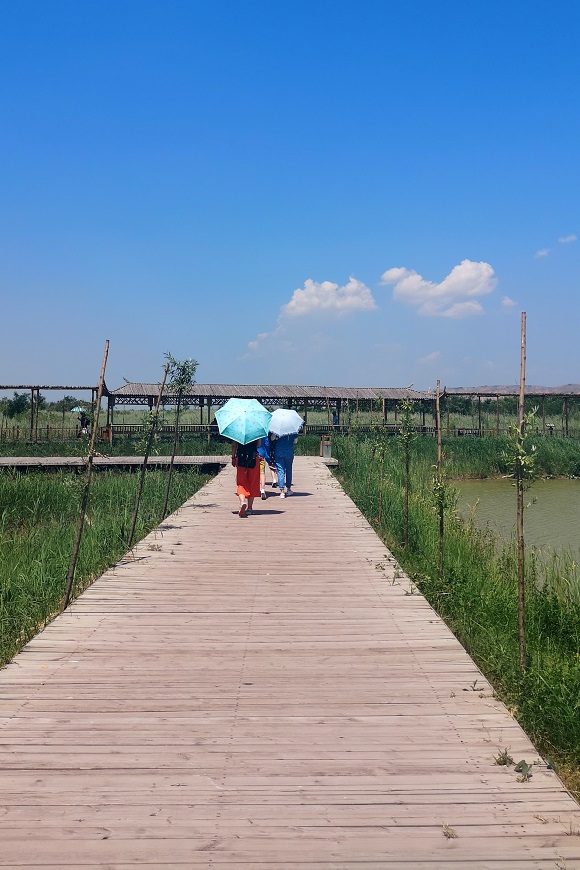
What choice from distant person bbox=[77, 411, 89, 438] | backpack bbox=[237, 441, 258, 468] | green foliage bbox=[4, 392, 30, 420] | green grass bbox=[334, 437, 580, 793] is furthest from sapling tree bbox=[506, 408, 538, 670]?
green foliage bbox=[4, 392, 30, 420]

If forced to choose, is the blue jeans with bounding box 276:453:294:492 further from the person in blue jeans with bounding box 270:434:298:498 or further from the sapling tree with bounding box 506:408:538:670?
the sapling tree with bounding box 506:408:538:670

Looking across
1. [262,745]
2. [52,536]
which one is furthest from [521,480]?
[52,536]

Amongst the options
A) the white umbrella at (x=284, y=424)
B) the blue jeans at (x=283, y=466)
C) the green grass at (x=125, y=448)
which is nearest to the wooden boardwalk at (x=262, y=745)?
the white umbrella at (x=284, y=424)

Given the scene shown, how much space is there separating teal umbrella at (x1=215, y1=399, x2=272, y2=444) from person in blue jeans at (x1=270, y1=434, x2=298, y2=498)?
67.3 inches

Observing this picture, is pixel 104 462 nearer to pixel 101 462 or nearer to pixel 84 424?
pixel 101 462

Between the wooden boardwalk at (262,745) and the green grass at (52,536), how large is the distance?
1.46 ft

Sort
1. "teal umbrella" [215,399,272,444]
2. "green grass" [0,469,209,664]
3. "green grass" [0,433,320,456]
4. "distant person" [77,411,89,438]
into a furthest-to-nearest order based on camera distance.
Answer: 1. "distant person" [77,411,89,438]
2. "green grass" [0,433,320,456]
3. "teal umbrella" [215,399,272,444]
4. "green grass" [0,469,209,664]

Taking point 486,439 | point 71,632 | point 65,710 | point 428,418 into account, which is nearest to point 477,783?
point 65,710

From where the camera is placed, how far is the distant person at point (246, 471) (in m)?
9.13

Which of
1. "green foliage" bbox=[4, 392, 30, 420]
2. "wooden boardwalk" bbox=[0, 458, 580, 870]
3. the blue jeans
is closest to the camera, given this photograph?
"wooden boardwalk" bbox=[0, 458, 580, 870]

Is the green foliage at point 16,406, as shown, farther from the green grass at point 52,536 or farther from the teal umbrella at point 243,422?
the teal umbrella at point 243,422

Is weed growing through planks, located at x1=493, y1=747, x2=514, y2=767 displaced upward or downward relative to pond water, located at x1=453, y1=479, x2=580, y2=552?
upward

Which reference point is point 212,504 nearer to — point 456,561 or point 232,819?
point 456,561

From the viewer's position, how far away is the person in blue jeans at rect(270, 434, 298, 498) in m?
11.1
